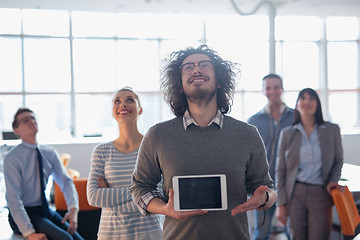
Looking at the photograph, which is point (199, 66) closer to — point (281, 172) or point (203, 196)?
point (203, 196)

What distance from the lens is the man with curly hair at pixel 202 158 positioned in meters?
1.61

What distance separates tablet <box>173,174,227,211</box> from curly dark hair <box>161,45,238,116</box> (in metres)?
0.43

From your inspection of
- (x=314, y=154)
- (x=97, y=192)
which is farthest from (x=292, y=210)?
(x=97, y=192)

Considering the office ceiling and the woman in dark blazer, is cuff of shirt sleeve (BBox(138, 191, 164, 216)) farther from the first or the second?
the office ceiling

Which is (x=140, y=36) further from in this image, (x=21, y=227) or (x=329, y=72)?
(x=21, y=227)

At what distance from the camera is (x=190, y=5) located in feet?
30.3

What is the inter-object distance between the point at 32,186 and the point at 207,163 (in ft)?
6.25

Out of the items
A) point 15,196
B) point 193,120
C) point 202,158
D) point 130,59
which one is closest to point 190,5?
point 130,59

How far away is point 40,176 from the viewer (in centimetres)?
300

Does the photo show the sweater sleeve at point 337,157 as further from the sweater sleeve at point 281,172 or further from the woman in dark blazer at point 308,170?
the sweater sleeve at point 281,172

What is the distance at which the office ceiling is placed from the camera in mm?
8773

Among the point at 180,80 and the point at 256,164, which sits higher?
the point at 180,80

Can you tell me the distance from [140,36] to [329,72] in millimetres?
5489

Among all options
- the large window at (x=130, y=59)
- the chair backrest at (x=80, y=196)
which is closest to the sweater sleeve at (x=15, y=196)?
the chair backrest at (x=80, y=196)
